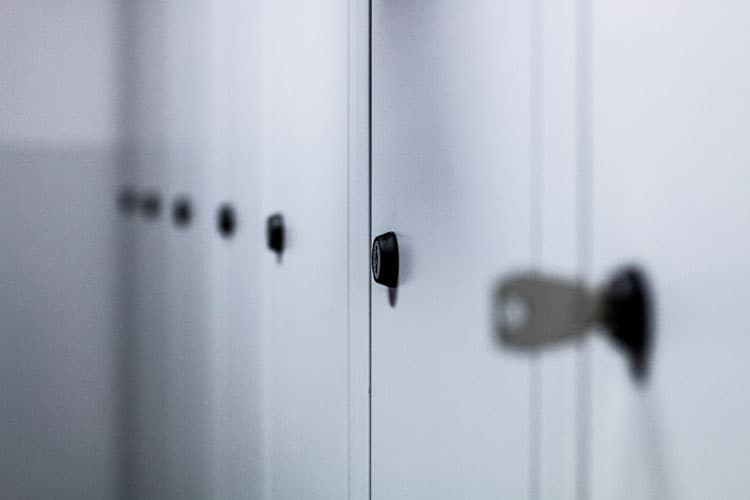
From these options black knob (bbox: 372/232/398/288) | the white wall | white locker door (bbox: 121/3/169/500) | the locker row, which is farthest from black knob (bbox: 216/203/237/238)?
black knob (bbox: 372/232/398/288)

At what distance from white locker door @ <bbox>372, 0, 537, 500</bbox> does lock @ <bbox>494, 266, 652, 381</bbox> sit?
0.42 ft

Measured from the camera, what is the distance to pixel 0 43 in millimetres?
1805

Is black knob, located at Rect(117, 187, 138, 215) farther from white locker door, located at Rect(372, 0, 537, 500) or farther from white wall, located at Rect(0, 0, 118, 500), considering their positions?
white locker door, located at Rect(372, 0, 537, 500)

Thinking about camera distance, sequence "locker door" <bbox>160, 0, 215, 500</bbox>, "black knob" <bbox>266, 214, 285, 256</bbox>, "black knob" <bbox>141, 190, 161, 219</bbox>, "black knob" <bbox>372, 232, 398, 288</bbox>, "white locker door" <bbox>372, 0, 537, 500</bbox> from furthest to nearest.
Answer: "black knob" <bbox>141, 190, 161, 219</bbox> → "locker door" <bbox>160, 0, 215, 500</bbox> → "black knob" <bbox>266, 214, 285, 256</bbox> → "black knob" <bbox>372, 232, 398, 288</bbox> → "white locker door" <bbox>372, 0, 537, 500</bbox>

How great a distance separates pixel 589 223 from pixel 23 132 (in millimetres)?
1581

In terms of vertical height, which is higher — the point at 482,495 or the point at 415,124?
the point at 415,124

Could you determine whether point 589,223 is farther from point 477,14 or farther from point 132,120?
point 132,120

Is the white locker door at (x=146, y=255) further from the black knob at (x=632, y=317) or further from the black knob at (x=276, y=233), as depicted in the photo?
the black knob at (x=632, y=317)

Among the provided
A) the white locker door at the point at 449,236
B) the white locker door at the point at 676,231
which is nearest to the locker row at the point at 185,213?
the white locker door at the point at 449,236

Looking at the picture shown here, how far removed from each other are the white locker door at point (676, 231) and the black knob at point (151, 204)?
60.9 inches

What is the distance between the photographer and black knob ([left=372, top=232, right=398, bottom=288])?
917 mm

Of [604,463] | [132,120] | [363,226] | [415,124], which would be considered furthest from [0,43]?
[604,463]

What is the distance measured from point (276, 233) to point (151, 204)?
0.73 metres

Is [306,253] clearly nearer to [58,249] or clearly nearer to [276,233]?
[276,233]
